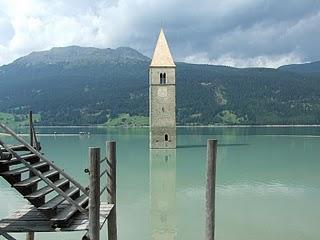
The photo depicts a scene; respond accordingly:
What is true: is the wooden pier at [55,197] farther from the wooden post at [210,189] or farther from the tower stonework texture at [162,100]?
the tower stonework texture at [162,100]

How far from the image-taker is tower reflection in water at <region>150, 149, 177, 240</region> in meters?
21.0

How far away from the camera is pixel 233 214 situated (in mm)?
23656

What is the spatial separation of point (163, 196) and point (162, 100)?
36.1 meters

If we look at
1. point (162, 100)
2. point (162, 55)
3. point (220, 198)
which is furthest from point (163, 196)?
point (162, 55)

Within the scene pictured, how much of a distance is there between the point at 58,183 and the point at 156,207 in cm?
1708

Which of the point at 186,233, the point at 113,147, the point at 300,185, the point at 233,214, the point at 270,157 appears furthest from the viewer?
the point at 270,157

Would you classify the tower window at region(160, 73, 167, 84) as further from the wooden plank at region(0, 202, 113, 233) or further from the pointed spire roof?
the wooden plank at region(0, 202, 113, 233)

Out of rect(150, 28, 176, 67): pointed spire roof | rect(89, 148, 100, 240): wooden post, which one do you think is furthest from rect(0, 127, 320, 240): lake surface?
rect(150, 28, 176, 67): pointed spire roof

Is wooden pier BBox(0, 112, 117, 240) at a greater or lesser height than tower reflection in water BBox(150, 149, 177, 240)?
greater

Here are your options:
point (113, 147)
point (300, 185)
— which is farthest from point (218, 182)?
point (113, 147)

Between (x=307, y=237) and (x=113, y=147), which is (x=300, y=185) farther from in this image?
(x=113, y=147)

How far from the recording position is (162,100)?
66188mm

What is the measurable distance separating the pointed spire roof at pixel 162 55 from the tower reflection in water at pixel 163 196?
14.8 m

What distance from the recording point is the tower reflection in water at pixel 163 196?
21047 millimetres
